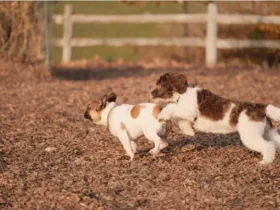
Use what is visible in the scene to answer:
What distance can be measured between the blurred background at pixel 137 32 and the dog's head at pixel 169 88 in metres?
7.55

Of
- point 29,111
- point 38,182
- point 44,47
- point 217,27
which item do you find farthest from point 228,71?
point 38,182

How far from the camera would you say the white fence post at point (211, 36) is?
20344 millimetres

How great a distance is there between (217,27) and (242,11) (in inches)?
43.2

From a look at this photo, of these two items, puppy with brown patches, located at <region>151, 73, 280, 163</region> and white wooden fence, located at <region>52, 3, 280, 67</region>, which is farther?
white wooden fence, located at <region>52, 3, 280, 67</region>

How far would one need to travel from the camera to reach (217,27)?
20.9 m

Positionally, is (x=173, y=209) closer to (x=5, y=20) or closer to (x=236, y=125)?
(x=236, y=125)

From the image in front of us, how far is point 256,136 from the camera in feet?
26.5

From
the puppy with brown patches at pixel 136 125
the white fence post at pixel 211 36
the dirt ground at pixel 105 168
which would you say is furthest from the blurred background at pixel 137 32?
the puppy with brown patches at pixel 136 125

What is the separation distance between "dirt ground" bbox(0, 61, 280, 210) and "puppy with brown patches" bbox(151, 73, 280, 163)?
0.91ft

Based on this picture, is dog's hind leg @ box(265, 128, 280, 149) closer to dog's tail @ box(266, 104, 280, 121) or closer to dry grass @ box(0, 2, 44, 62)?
dog's tail @ box(266, 104, 280, 121)

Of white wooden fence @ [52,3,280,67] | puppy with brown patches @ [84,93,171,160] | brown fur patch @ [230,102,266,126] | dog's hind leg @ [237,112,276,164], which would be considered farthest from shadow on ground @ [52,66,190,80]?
dog's hind leg @ [237,112,276,164]

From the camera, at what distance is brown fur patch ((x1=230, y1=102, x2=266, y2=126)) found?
26.5ft

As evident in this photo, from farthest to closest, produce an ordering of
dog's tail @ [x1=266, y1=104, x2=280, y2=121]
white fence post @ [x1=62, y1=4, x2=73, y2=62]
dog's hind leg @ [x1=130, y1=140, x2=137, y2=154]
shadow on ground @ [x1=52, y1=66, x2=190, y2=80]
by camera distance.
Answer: white fence post @ [x1=62, y1=4, x2=73, y2=62], shadow on ground @ [x1=52, y1=66, x2=190, y2=80], dog's hind leg @ [x1=130, y1=140, x2=137, y2=154], dog's tail @ [x1=266, y1=104, x2=280, y2=121]

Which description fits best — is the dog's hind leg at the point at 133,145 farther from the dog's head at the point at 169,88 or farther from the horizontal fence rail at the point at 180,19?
the horizontal fence rail at the point at 180,19
